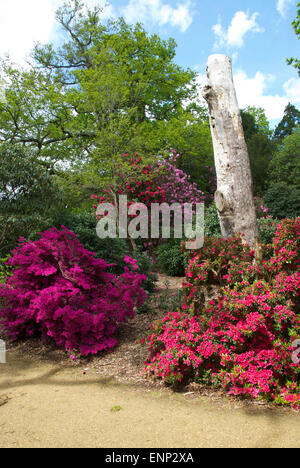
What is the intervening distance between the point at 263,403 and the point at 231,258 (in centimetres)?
166

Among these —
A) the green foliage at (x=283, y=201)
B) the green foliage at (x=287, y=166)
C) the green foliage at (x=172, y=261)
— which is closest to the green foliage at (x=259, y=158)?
the green foliage at (x=287, y=166)

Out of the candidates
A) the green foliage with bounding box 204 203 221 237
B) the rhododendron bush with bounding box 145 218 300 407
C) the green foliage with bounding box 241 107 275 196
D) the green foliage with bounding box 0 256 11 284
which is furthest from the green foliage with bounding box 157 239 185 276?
the green foliage with bounding box 241 107 275 196

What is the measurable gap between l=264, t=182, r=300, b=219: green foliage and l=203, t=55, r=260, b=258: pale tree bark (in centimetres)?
906

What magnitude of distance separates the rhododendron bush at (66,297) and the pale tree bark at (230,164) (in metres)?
1.49

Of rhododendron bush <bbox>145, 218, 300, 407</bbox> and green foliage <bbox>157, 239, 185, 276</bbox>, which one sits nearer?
rhododendron bush <bbox>145, 218, 300, 407</bbox>

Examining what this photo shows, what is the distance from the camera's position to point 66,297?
179 inches

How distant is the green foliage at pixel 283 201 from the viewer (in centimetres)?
1329

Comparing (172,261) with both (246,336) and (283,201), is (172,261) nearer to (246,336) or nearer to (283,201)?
(246,336)

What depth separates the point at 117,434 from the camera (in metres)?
2.56

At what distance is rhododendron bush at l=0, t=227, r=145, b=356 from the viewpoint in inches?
171

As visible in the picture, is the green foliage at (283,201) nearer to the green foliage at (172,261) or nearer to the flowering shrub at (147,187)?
the flowering shrub at (147,187)

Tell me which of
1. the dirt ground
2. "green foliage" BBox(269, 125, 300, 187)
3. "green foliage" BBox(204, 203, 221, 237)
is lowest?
the dirt ground

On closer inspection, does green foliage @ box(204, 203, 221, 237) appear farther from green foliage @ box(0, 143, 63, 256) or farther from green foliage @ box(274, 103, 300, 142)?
green foliage @ box(274, 103, 300, 142)

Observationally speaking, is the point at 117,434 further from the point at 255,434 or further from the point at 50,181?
the point at 50,181
